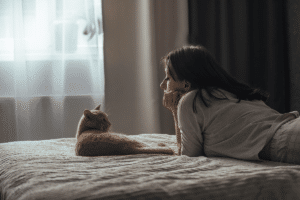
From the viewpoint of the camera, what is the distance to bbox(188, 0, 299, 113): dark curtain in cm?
279

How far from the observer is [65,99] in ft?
8.29

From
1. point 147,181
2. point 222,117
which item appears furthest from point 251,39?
point 147,181

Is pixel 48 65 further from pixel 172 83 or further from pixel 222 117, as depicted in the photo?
pixel 222 117

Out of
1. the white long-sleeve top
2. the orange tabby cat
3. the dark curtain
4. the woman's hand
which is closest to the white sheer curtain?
the dark curtain

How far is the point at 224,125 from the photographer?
3.13 ft

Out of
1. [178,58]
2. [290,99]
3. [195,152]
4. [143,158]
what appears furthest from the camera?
[290,99]

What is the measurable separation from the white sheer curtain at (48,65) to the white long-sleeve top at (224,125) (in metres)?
1.75

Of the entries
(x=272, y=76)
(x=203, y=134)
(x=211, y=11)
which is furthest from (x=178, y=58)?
(x=272, y=76)

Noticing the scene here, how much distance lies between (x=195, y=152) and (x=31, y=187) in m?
0.57

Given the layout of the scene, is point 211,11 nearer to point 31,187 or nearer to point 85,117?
point 85,117

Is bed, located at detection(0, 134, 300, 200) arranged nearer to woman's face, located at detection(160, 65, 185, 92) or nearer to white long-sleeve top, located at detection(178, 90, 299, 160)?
white long-sleeve top, located at detection(178, 90, 299, 160)

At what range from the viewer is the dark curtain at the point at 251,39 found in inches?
110

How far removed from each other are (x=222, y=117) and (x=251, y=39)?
2221mm

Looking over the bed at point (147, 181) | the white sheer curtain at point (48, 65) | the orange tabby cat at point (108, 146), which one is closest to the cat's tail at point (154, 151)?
the orange tabby cat at point (108, 146)
